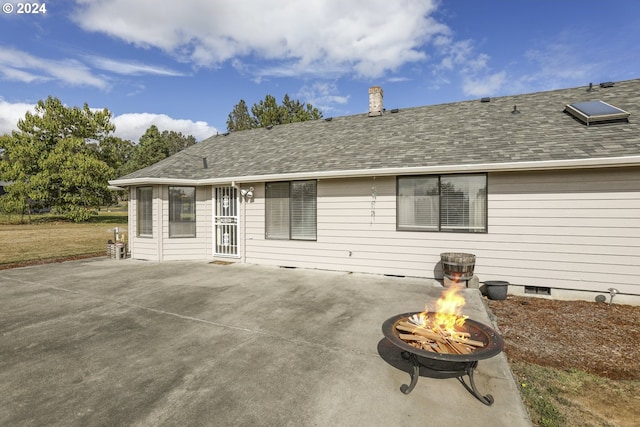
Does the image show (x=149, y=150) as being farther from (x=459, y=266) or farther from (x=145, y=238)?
(x=459, y=266)

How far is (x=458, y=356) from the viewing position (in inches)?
103

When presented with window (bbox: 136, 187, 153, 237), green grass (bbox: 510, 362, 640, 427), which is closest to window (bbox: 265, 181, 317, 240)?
window (bbox: 136, 187, 153, 237)

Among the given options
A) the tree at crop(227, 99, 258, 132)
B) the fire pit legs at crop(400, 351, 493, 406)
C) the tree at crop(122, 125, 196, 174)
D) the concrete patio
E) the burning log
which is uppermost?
the tree at crop(227, 99, 258, 132)

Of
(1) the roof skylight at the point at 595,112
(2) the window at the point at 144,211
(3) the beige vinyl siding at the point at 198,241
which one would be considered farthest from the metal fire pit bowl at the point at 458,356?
(2) the window at the point at 144,211

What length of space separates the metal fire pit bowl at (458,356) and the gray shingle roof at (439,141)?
465 centimetres

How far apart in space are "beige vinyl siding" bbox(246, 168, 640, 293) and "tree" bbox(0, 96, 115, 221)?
2710 centimetres

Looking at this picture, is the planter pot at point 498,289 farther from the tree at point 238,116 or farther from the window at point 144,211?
the tree at point 238,116

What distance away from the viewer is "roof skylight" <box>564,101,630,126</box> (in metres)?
6.94

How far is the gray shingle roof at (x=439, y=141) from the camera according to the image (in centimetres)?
661

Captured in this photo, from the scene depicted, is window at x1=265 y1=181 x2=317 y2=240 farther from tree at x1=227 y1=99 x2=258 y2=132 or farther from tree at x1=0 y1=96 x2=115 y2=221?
tree at x1=227 y1=99 x2=258 y2=132

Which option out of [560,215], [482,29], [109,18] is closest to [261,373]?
[560,215]

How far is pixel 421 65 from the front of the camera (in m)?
16.2

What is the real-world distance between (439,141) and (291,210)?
184 inches

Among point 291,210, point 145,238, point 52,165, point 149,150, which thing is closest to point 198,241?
point 145,238
